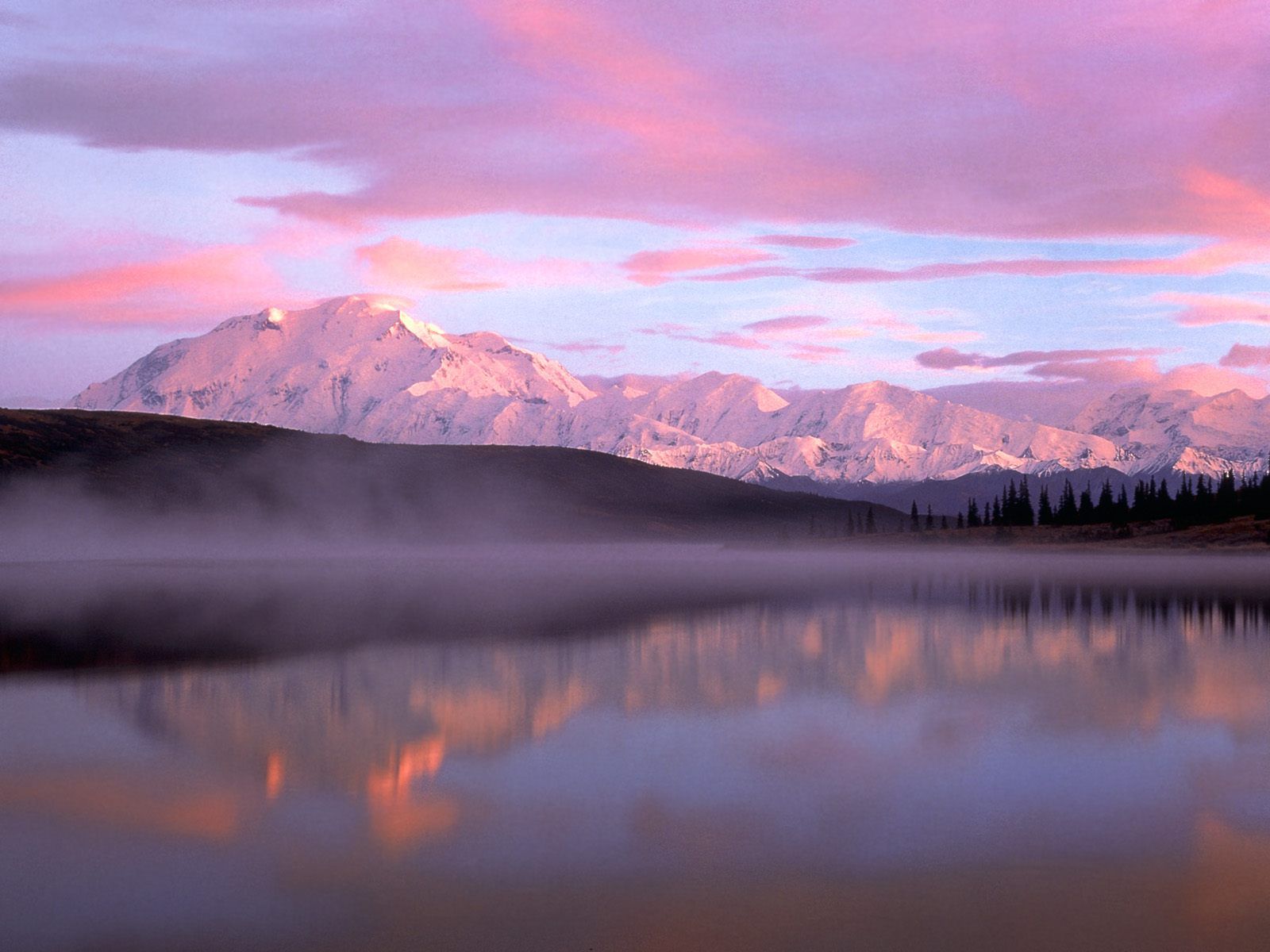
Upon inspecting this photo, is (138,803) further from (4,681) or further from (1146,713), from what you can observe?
(1146,713)

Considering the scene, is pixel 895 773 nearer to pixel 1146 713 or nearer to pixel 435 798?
pixel 435 798

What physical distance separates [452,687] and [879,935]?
24.9m

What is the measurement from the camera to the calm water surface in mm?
17500

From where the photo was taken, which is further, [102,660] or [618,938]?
[102,660]

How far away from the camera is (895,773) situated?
89.2ft

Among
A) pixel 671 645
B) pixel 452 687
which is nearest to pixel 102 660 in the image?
pixel 452 687

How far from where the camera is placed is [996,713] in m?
35.7

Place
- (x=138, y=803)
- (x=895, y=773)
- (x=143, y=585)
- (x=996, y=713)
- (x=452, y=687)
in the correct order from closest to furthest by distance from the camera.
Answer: (x=138, y=803)
(x=895, y=773)
(x=996, y=713)
(x=452, y=687)
(x=143, y=585)

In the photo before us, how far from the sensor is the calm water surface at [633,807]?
57.4ft

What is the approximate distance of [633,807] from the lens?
23.9m

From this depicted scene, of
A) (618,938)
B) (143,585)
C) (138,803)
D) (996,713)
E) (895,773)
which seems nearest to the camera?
(618,938)

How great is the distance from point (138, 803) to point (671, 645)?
108 ft

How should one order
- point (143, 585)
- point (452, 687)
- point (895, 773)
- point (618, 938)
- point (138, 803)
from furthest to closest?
point (143, 585)
point (452, 687)
point (895, 773)
point (138, 803)
point (618, 938)

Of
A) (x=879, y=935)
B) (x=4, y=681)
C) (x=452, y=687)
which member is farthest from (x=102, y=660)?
(x=879, y=935)
